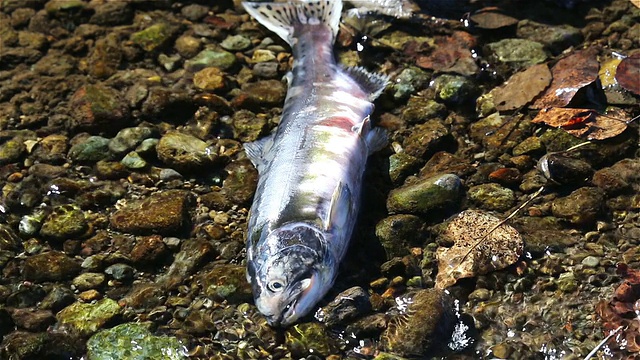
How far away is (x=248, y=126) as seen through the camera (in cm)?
636

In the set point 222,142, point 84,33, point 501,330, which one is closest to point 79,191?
point 222,142

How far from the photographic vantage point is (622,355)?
436 cm

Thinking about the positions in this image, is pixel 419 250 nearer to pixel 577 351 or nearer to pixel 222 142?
pixel 577 351

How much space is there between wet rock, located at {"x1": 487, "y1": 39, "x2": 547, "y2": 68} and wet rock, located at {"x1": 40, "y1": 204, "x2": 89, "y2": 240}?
3.83m

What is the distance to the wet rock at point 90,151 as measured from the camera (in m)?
6.24

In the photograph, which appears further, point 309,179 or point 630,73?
point 630,73

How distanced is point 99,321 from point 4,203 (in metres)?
1.63

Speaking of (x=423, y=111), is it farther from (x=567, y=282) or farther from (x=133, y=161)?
(x=133, y=161)

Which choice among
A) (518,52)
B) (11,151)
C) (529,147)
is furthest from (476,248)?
(11,151)

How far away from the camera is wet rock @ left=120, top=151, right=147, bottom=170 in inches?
241

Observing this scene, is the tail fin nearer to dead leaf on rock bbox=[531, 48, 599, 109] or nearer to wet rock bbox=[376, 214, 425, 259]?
dead leaf on rock bbox=[531, 48, 599, 109]

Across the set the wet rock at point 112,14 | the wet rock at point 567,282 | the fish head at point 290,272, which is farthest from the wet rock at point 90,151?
the wet rock at point 567,282

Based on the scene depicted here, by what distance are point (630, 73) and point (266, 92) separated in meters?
3.08

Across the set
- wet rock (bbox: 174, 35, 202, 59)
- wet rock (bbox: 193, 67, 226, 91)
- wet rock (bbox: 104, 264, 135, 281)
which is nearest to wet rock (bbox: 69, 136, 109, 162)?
wet rock (bbox: 193, 67, 226, 91)
